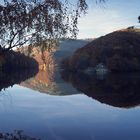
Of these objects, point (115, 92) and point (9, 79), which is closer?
point (115, 92)

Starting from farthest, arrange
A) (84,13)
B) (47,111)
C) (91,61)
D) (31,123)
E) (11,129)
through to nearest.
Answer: (91,61), (47,111), (31,123), (11,129), (84,13)

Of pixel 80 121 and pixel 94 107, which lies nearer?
pixel 80 121

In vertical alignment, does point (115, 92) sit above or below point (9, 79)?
below

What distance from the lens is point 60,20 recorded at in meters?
15.7

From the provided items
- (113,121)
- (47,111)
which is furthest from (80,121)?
(47,111)

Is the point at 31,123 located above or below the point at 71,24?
below

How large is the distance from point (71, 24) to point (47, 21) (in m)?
0.91

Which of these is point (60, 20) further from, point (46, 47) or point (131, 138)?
point (131, 138)

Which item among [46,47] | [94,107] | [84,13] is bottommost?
[94,107]

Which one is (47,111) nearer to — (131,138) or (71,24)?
(131,138)

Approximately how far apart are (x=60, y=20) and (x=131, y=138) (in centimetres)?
1173

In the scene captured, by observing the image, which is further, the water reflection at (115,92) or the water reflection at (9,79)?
the water reflection at (9,79)

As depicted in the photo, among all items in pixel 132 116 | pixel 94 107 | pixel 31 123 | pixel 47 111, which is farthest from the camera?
pixel 94 107

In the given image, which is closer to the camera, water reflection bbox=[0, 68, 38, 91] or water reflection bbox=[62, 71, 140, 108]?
water reflection bbox=[62, 71, 140, 108]
